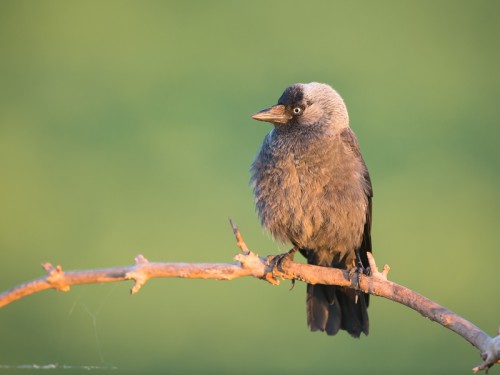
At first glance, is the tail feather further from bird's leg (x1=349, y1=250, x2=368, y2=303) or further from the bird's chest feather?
the bird's chest feather

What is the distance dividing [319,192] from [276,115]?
0.63 metres

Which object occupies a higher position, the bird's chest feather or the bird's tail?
the bird's chest feather

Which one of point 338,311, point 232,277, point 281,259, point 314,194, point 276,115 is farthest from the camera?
point 338,311

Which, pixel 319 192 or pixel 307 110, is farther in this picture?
pixel 307 110

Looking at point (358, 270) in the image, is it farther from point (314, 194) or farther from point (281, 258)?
point (314, 194)

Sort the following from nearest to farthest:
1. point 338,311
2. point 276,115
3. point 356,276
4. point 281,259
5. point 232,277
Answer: point 232,277, point 356,276, point 281,259, point 276,115, point 338,311

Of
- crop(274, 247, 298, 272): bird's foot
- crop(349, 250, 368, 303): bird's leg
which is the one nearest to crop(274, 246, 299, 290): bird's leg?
crop(274, 247, 298, 272): bird's foot

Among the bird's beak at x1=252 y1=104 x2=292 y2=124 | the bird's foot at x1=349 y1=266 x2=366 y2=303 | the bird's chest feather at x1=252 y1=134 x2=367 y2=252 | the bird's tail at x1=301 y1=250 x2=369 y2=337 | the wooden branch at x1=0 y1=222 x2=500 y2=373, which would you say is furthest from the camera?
the bird's tail at x1=301 y1=250 x2=369 y2=337

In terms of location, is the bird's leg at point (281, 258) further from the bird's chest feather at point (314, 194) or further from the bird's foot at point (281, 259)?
the bird's chest feather at point (314, 194)

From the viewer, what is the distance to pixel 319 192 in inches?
193

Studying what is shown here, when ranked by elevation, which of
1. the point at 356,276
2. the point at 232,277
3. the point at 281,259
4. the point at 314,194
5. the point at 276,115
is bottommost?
the point at 232,277

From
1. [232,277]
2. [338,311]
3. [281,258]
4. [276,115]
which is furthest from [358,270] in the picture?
[276,115]

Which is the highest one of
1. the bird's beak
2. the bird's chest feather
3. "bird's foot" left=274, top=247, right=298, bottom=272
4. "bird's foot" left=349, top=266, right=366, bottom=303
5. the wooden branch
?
the bird's beak

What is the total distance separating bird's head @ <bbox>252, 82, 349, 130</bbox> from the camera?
515 centimetres
